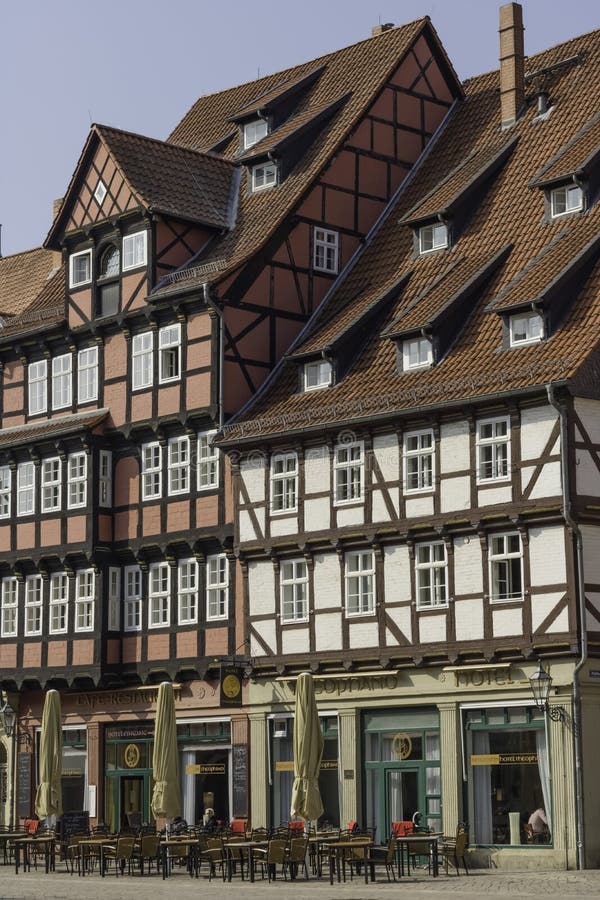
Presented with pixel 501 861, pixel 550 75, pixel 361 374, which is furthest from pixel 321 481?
pixel 550 75

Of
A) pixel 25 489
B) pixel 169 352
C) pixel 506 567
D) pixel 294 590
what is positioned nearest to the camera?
pixel 506 567

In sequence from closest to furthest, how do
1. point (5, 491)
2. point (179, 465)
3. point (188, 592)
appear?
point (188, 592)
point (179, 465)
point (5, 491)

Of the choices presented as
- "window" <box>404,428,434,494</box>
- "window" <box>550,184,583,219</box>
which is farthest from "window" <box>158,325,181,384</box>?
"window" <box>550,184,583,219</box>

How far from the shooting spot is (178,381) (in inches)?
1634

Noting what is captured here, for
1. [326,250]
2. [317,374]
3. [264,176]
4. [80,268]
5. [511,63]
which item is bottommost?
[317,374]

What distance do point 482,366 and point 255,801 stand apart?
10.9 m

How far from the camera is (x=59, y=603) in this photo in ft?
143

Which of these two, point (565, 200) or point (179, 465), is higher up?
point (565, 200)

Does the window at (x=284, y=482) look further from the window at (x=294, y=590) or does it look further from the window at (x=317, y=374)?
the window at (x=317, y=374)

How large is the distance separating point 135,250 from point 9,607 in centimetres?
968

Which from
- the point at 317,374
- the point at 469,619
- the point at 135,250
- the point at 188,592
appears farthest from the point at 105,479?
the point at 469,619

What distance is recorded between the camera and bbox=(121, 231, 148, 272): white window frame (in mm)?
42969

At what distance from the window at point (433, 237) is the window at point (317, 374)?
377 cm

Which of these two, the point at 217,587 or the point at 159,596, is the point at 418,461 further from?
the point at 159,596
